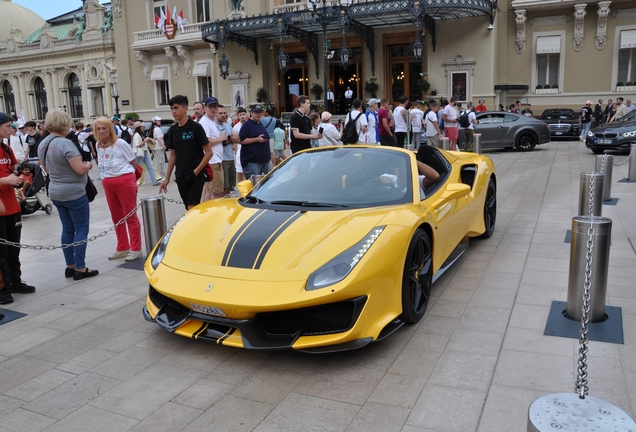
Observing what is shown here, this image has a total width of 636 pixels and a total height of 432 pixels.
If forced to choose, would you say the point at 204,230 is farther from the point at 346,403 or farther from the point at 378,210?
the point at 346,403

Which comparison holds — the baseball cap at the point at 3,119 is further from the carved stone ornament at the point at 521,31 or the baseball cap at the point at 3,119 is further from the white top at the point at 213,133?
the carved stone ornament at the point at 521,31

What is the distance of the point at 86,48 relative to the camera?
49094mm

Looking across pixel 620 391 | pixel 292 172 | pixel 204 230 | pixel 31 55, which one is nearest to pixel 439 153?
pixel 292 172

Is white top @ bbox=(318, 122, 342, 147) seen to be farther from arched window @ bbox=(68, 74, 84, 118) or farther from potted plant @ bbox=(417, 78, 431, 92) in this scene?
arched window @ bbox=(68, 74, 84, 118)

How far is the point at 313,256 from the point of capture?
12.3 feet

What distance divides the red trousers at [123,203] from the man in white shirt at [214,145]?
147cm

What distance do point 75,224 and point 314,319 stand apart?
12.0 ft

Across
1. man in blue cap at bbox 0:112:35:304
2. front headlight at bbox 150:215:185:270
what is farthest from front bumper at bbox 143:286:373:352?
man in blue cap at bbox 0:112:35:304

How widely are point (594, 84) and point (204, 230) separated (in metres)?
27.1

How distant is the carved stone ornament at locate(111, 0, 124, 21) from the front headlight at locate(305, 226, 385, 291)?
3893 cm

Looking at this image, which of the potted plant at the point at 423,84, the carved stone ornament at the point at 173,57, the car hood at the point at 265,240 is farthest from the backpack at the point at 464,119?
the carved stone ornament at the point at 173,57

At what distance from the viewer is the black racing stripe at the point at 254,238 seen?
12.6 feet

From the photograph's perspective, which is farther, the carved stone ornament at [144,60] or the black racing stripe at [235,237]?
the carved stone ornament at [144,60]

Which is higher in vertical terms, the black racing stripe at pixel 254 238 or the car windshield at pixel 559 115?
the car windshield at pixel 559 115
